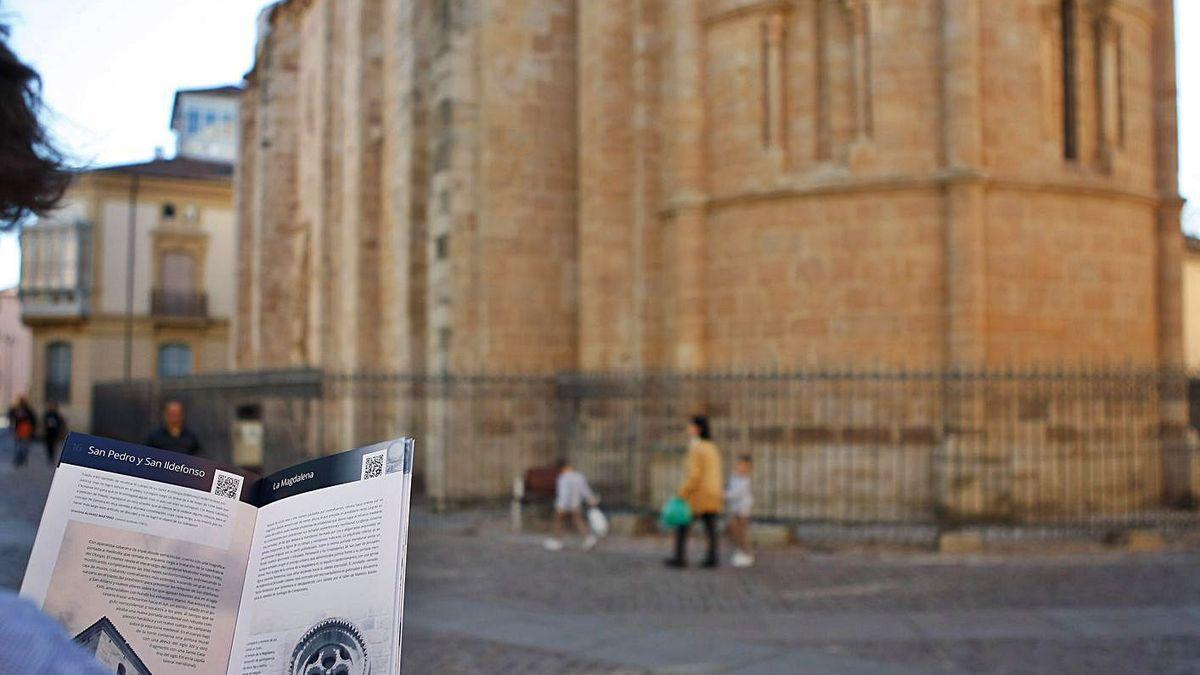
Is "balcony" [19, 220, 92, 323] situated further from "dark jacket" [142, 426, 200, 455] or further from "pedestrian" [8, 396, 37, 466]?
"dark jacket" [142, 426, 200, 455]

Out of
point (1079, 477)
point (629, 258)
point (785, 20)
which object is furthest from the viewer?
point (629, 258)

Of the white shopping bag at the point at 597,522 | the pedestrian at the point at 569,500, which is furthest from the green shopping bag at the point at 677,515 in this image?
the pedestrian at the point at 569,500

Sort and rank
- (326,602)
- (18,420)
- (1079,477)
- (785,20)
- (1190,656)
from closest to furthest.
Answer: (326,602), (1190,656), (1079,477), (785,20), (18,420)

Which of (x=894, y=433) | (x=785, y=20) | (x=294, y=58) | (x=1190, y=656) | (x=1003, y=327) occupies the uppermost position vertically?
(x=294, y=58)

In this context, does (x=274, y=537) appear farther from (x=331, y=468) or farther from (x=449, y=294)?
(x=449, y=294)

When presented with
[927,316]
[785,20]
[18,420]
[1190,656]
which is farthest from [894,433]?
[18,420]

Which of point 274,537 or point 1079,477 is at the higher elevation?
point 274,537

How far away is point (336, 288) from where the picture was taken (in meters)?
25.9

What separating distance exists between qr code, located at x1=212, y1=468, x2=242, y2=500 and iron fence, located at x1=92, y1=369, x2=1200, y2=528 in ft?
39.7

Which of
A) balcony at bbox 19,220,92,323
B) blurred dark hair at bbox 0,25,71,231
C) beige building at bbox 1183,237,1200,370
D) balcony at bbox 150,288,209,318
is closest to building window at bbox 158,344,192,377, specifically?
balcony at bbox 150,288,209,318

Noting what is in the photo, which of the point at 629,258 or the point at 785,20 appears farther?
the point at 629,258

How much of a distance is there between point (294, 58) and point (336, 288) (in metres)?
9.04

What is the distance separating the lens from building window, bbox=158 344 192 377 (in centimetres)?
4394

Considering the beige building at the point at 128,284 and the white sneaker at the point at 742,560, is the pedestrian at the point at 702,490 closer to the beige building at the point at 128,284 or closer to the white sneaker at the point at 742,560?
the white sneaker at the point at 742,560
